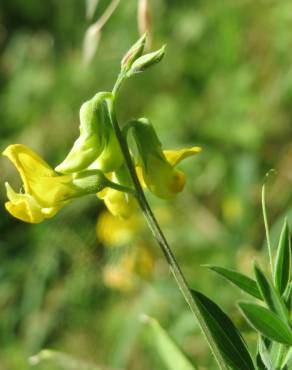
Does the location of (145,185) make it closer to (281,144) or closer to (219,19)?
(281,144)

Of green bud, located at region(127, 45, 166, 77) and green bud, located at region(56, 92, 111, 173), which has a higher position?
green bud, located at region(127, 45, 166, 77)

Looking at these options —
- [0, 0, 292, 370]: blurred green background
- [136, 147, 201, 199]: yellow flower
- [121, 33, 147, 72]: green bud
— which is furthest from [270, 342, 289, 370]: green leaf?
[0, 0, 292, 370]: blurred green background

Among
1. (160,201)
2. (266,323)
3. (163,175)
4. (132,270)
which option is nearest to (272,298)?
(266,323)

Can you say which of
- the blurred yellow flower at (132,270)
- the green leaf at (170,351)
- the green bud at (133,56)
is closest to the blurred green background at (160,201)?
the blurred yellow flower at (132,270)

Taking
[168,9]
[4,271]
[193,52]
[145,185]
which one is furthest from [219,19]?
[145,185]

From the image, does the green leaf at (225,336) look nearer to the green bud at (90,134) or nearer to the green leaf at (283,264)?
the green leaf at (283,264)

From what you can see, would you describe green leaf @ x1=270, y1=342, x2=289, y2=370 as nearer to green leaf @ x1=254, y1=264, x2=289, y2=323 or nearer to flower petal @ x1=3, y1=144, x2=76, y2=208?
green leaf @ x1=254, y1=264, x2=289, y2=323

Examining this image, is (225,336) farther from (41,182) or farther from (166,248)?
(41,182)
